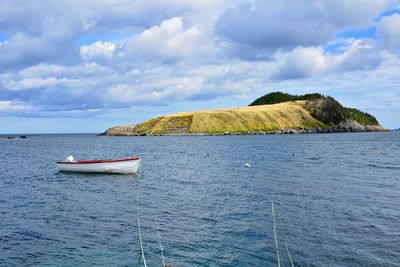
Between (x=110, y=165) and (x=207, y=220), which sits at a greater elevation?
(x=110, y=165)

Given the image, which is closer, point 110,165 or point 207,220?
point 207,220

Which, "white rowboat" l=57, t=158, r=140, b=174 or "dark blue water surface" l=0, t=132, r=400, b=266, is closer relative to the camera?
"dark blue water surface" l=0, t=132, r=400, b=266

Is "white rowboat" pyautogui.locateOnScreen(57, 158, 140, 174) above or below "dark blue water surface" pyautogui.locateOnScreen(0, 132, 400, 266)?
above

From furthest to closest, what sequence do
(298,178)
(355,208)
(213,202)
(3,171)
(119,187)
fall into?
(3,171) < (298,178) < (119,187) < (213,202) < (355,208)

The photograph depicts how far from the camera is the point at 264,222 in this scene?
2755 cm

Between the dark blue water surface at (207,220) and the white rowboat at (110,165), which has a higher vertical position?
the white rowboat at (110,165)

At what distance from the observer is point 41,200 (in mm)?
37719

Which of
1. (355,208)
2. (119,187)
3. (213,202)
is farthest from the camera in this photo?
(119,187)

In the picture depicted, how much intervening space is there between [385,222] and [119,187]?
28.4 metres

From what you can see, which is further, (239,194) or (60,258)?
(239,194)

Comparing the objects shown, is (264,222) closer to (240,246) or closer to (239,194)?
(240,246)

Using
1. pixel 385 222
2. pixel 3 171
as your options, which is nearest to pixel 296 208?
pixel 385 222

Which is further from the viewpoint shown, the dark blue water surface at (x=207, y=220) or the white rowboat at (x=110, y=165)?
the white rowboat at (x=110, y=165)

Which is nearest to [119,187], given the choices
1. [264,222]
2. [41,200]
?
[41,200]
